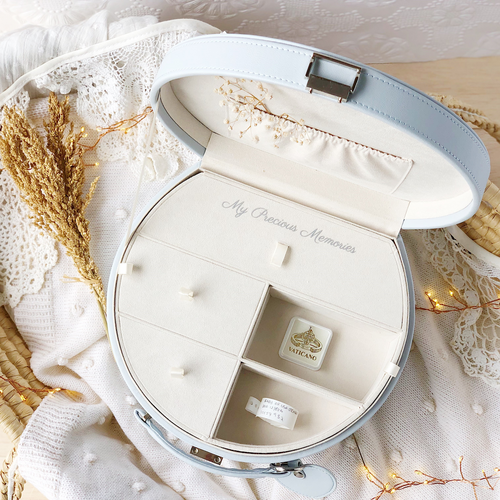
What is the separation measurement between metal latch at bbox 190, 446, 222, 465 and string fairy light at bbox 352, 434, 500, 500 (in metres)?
0.39

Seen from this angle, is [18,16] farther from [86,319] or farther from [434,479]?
[434,479]

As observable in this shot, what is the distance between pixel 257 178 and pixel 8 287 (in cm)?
64

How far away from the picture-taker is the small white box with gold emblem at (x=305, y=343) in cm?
102

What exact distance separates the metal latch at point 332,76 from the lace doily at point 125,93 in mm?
559

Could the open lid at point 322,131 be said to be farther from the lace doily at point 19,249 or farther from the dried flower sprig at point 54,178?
the lace doily at point 19,249

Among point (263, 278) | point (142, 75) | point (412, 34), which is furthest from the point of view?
point (412, 34)

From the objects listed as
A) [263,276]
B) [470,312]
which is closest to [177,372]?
[263,276]

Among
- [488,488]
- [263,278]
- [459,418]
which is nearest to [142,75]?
[263,278]

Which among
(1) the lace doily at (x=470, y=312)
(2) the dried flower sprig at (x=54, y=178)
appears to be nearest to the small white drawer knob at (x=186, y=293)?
(2) the dried flower sprig at (x=54, y=178)

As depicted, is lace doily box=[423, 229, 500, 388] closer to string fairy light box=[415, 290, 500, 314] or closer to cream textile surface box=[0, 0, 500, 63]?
string fairy light box=[415, 290, 500, 314]

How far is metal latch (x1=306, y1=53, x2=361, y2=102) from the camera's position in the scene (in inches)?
23.1

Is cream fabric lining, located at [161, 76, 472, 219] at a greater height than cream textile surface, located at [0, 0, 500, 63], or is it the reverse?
cream textile surface, located at [0, 0, 500, 63]

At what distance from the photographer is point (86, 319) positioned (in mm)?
1095

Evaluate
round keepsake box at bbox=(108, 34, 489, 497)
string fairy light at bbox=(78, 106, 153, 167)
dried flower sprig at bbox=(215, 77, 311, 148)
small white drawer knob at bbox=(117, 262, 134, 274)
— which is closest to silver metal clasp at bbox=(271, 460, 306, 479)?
round keepsake box at bbox=(108, 34, 489, 497)
